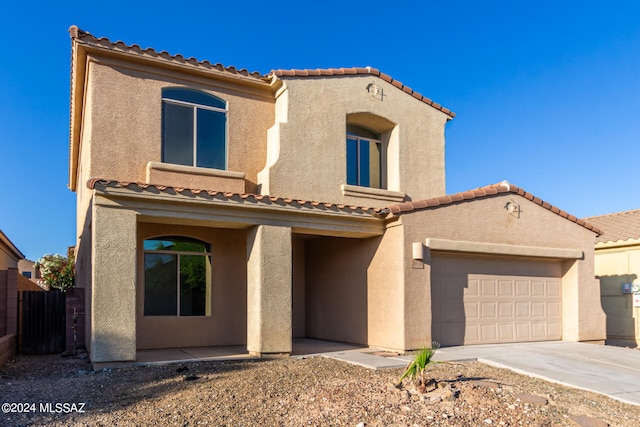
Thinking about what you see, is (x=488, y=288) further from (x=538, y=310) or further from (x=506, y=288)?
(x=538, y=310)

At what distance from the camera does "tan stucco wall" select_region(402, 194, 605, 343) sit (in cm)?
1294

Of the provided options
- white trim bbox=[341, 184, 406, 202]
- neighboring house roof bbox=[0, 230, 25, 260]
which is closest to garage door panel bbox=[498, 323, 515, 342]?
white trim bbox=[341, 184, 406, 202]

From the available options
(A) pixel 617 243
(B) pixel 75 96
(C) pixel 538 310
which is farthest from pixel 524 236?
(B) pixel 75 96

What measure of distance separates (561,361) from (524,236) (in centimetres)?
376

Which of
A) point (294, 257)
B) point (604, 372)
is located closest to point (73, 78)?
point (294, 257)

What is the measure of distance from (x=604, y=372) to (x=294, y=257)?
8.02 metres

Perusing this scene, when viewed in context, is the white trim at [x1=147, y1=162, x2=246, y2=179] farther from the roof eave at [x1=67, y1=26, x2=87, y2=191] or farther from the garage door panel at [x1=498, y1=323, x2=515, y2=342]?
the garage door panel at [x1=498, y1=323, x2=515, y2=342]

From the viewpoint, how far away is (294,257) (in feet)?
52.2

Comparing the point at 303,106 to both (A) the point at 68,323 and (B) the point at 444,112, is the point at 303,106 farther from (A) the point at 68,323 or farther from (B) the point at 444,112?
(A) the point at 68,323

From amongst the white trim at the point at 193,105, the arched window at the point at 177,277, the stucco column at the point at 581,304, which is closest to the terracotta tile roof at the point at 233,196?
the arched window at the point at 177,277

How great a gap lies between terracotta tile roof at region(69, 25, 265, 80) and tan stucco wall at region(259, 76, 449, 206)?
120cm

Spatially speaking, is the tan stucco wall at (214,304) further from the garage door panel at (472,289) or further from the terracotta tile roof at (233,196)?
the garage door panel at (472,289)

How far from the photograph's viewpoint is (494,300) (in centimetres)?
1429

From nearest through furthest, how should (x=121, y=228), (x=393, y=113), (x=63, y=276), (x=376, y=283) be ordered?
(x=121, y=228) → (x=376, y=283) → (x=393, y=113) → (x=63, y=276)
